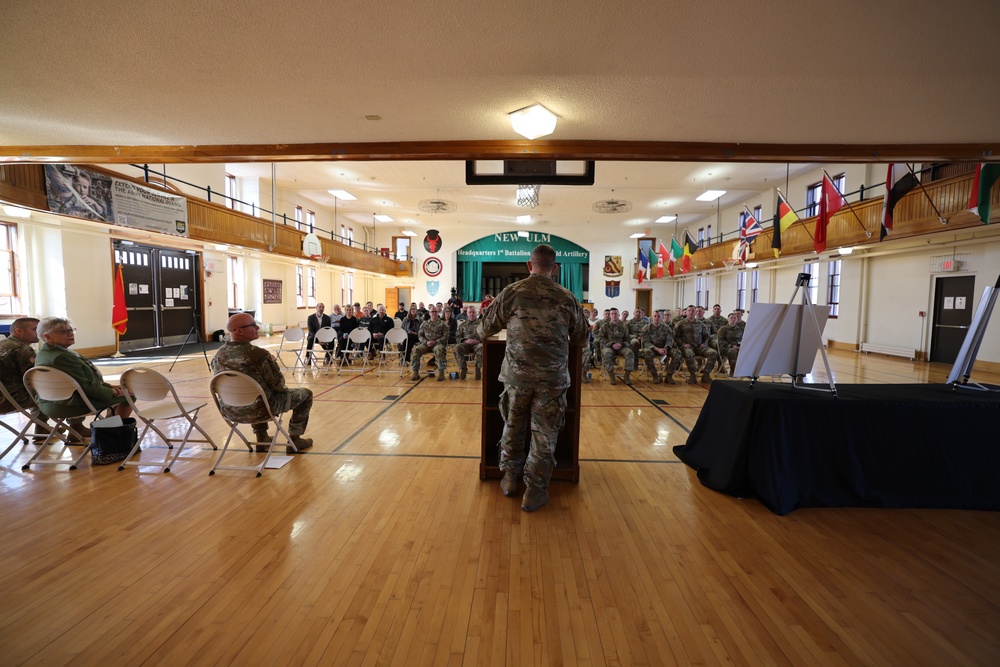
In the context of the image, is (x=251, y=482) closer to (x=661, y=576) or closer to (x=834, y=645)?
(x=661, y=576)

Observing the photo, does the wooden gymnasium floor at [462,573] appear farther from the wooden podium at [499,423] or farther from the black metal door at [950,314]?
the black metal door at [950,314]

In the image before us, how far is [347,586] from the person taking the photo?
216 cm

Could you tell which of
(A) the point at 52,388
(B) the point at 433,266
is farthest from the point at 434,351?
(B) the point at 433,266

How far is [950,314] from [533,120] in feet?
39.3

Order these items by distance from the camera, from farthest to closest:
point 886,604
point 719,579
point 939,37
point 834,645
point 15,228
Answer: point 15,228
point 939,37
point 719,579
point 886,604
point 834,645

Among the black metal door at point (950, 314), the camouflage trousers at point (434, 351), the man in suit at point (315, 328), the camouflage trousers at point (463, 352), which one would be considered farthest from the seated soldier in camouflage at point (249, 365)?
the black metal door at point (950, 314)

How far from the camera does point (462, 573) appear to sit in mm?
2266

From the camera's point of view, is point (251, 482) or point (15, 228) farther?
point (15, 228)

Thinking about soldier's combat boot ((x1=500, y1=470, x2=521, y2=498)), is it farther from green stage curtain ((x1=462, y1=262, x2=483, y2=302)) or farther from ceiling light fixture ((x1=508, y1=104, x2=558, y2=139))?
green stage curtain ((x1=462, y1=262, x2=483, y2=302))

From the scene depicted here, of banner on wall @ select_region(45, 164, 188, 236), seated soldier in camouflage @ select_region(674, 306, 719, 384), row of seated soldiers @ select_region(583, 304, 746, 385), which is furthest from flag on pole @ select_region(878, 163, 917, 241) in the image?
banner on wall @ select_region(45, 164, 188, 236)

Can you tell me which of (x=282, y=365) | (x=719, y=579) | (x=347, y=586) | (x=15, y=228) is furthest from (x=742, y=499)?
(x=15, y=228)

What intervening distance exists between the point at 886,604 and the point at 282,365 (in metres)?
9.52

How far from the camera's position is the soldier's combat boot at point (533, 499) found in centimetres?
294

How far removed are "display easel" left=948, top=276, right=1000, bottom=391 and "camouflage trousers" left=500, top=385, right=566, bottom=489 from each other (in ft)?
9.23
